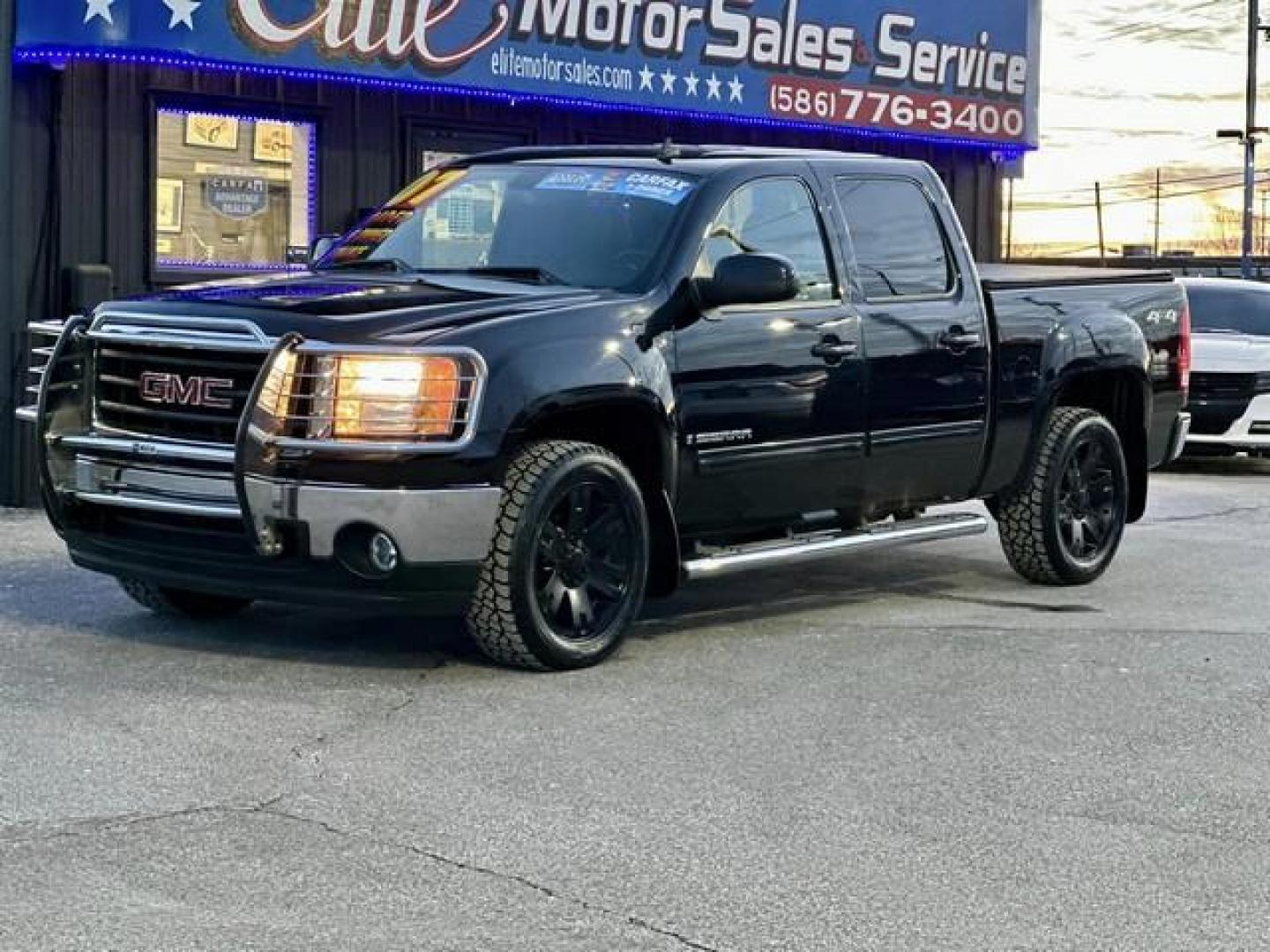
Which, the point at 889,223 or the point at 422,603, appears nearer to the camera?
the point at 422,603

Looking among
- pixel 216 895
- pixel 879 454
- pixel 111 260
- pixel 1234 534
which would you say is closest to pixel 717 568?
pixel 879 454

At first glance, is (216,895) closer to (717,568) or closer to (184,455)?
(184,455)

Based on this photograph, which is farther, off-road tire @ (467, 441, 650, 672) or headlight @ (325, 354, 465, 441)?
off-road tire @ (467, 441, 650, 672)

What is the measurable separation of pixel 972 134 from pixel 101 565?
40.4ft

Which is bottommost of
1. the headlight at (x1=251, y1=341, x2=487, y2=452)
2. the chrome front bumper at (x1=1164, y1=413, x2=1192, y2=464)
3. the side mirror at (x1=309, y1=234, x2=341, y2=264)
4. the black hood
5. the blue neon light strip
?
the chrome front bumper at (x1=1164, y1=413, x2=1192, y2=464)

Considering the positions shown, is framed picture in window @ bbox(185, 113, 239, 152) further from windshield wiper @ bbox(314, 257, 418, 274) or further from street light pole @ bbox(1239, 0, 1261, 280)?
street light pole @ bbox(1239, 0, 1261, 280)

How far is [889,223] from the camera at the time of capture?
9.40 m

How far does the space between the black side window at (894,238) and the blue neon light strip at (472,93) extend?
5.32m

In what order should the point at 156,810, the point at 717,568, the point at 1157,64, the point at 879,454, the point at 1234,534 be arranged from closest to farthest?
the point at 156,810, the point at 717,568, the point at 879,454, the point at 1234,534, the point at 1157,64

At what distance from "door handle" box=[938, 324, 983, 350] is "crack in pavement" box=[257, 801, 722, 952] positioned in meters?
4.35

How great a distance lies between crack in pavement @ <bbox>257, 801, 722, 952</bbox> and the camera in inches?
191

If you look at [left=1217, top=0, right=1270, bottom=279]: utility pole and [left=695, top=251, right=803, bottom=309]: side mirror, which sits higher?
[left=1217, top=0, right=1270, bottom=279]: utility pole

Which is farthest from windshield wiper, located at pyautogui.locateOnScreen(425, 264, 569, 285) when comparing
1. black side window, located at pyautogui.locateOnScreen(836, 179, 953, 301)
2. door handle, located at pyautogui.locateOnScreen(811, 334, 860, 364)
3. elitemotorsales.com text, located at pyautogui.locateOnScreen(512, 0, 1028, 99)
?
elitemotorsales.com text, located at pyautogui.locateOnScreen(512, 0, 1028, 99)

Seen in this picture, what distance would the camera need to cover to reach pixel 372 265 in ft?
29.7
